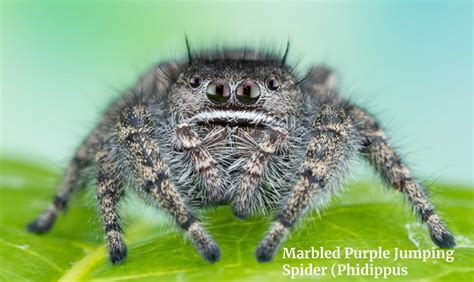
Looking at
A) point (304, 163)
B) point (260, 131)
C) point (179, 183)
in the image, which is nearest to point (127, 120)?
point (179, 183)

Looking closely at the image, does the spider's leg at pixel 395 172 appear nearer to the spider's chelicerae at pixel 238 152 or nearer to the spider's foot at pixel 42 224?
the spider's chelicerae at pixel 238 152

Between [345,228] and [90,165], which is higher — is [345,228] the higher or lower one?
the lower one

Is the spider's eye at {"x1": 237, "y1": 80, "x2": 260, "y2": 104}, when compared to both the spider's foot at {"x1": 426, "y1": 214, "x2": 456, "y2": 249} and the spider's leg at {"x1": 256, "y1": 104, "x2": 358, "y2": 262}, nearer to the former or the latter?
the spider's leg at {"x1": 256, "y1": 104, "x2": 358, "y2": 262}

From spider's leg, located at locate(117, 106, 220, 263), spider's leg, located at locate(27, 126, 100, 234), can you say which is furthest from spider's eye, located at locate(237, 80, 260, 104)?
spider's leg, located at locate(27, 126, 100, 234)

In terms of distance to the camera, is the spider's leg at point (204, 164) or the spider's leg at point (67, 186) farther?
the spider's leg at point (67, 186)

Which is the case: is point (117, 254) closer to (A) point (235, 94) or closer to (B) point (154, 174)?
(B) point (154, 174)

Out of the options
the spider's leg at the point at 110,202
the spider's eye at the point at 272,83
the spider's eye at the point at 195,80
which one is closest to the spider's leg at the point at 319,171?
the spider's eye at the point at 272,83

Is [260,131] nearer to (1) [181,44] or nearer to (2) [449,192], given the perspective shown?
(1) [181,44]
